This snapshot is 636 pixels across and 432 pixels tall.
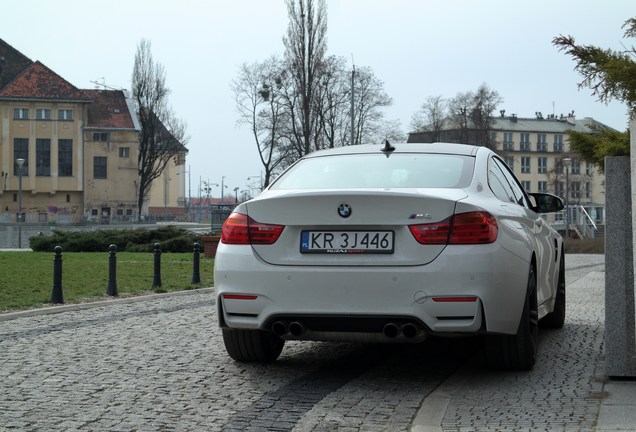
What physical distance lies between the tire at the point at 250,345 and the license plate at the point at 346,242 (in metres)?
1.07

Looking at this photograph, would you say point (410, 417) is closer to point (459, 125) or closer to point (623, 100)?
point (623, 100)

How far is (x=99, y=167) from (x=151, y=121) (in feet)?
34.5

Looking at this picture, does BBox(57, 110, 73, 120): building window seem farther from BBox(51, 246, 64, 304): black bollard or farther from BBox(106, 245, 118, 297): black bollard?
BBox(51, 246, 64, 304): black bollard

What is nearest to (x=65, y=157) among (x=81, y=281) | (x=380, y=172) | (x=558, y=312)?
(x=81, y=281)

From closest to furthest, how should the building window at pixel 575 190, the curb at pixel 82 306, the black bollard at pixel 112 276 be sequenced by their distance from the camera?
1. the curb at pixel 82 306
2. the black bollard at pixel 112 276
3. the building window at pixel 575 190

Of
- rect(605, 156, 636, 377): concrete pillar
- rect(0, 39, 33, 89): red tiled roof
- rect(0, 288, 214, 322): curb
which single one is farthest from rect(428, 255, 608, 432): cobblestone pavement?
rect(0, 39, 33, 89): red tiled roof

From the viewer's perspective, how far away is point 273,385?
621 centimetres

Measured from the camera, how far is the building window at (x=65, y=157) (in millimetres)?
91562

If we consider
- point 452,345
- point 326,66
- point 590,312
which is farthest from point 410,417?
point 326,66

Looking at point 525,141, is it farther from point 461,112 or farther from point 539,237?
point 539,237

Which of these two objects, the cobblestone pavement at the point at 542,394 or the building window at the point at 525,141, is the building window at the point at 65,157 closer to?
the building window at the point at 525,141

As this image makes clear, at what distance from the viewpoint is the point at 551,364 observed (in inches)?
275

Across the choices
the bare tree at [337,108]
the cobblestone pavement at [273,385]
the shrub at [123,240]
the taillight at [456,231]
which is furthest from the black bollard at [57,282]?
the bare tree at [337,108]

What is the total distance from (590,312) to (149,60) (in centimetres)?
7631
